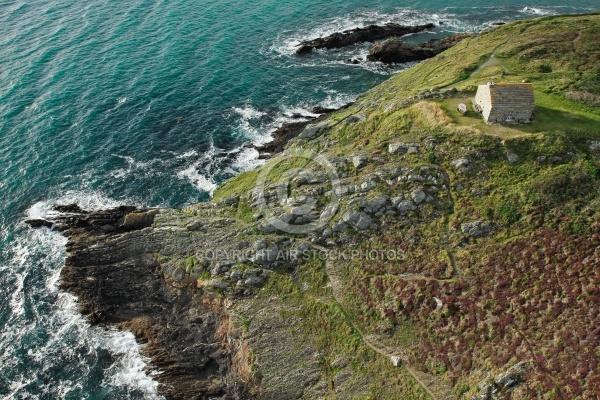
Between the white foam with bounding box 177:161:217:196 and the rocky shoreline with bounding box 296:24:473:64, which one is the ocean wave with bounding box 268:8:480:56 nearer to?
the rocky shoreline with bounding box 296:24:473:64

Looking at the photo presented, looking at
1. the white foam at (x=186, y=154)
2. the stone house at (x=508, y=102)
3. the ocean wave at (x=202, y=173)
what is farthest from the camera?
the white foam at (x=186, y=154)

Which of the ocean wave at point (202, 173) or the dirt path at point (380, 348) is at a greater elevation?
the ocean wave at point (202, 173)

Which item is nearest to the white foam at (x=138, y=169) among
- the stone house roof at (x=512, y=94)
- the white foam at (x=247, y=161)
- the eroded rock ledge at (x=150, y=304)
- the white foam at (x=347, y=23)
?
the eroded rock ledge at (x=150, y=304)

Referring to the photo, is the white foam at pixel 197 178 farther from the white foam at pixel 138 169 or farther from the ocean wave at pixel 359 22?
the ocean wave at pixel 359 22

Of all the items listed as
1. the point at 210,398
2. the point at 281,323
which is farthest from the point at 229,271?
the point at 210,398

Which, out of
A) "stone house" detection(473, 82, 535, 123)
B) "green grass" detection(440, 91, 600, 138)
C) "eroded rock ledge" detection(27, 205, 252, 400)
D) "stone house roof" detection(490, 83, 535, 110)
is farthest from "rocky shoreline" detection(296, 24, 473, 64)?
"eroded rock ledge" detection(27, 205, 252, 400)

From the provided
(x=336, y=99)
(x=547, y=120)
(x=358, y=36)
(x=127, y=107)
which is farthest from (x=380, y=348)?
(x=358, y=36)

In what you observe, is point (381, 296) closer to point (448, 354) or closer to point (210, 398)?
point (448, 354)
